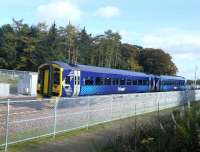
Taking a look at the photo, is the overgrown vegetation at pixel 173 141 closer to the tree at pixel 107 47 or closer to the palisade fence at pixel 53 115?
the palisade fence at pixel 53 115

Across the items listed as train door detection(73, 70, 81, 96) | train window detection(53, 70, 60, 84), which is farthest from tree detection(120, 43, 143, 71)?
train window detection(53, 70, 60, 84)

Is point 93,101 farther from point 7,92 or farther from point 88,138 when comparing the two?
point 7,92

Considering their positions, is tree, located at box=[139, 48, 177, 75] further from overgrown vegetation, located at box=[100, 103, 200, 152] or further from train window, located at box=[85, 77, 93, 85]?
overgrown vegetation, located at box=[100, 103, 200, 152]

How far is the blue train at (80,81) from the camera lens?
25.8m

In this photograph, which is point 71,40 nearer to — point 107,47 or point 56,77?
point 107,47

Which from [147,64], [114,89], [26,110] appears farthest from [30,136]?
[147,64]

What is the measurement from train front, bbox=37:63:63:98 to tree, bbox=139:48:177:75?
9184 centimetres

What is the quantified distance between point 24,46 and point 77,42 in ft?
70.9

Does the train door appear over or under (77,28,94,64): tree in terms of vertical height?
under

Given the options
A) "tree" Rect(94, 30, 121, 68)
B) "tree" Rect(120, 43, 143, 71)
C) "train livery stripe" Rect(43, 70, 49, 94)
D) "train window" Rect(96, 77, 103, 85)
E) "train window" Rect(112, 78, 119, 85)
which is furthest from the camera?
"tree" Rect(120, 43, 143, 71)

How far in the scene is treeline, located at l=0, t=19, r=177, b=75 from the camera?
271 ft

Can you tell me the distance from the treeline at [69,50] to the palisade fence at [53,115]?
141ft

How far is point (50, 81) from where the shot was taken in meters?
25.9

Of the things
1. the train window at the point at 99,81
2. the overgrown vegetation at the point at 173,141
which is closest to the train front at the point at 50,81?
the train window at the point at 99,81
